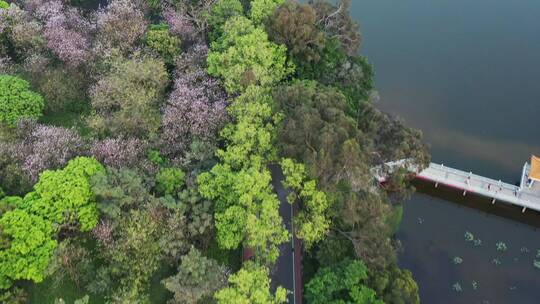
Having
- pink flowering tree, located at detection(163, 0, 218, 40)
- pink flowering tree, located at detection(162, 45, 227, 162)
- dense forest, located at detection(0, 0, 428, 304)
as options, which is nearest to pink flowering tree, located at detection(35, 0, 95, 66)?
dense forest, located at detection(0, 0, 428, 304)

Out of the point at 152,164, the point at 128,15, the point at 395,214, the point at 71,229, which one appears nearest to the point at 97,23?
the point at 128,15

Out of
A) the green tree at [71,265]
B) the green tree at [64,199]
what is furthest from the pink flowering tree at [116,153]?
the green tree at [71,265]

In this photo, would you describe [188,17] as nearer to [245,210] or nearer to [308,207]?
[245,210]

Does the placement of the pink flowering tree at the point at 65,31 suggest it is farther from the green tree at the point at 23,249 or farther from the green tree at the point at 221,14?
the green tree at the point at 23,249

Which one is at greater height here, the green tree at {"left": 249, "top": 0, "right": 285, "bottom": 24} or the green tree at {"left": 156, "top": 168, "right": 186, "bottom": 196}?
the green tree at {"left": 249, "top": 0, "right": 285, "bottom": 24}

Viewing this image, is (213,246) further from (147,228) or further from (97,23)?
(97,23)

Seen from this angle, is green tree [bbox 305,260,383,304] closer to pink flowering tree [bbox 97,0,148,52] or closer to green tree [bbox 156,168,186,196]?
green tree [bbox 156,168,186,196]
